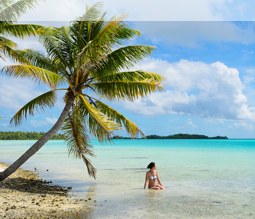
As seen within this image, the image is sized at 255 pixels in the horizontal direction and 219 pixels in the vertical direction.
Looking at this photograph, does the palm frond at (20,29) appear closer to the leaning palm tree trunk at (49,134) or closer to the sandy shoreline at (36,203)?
the leaning palm tree trunk at (49,134)

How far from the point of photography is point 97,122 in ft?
37.7

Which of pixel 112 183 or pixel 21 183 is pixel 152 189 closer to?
pixel 112 183

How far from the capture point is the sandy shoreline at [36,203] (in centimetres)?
835

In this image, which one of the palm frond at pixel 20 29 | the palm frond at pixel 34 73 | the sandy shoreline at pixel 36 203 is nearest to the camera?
the sandy shoreline at pixel 36 203

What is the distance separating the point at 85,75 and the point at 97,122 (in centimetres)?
169

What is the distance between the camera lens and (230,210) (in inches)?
396

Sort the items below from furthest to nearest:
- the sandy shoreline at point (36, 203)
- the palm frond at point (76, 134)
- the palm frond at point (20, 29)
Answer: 1. the palm frond at point (20, 29)
2. the palm frond at point (76, 134)
3. the sandy shoreline at point (36, 203)

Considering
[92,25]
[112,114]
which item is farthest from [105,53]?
[112,114]

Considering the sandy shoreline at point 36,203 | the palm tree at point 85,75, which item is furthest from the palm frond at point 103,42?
the sandy shoreline at point 36,203

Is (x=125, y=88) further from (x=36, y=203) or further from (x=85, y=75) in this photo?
(x=36, y=203)

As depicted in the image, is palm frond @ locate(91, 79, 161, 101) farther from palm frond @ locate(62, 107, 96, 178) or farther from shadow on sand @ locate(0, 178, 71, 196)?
shadow on sand @ locate(0, 178, 71, 196)

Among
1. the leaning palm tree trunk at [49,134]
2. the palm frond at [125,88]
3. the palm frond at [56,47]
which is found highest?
the palm frond at [56,47]

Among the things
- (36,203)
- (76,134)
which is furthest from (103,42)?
(36,203)

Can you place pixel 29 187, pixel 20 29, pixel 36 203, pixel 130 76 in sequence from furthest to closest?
pixel 20 29 → pixel 130 76 → pixel 29 187 → pixel 36 203
